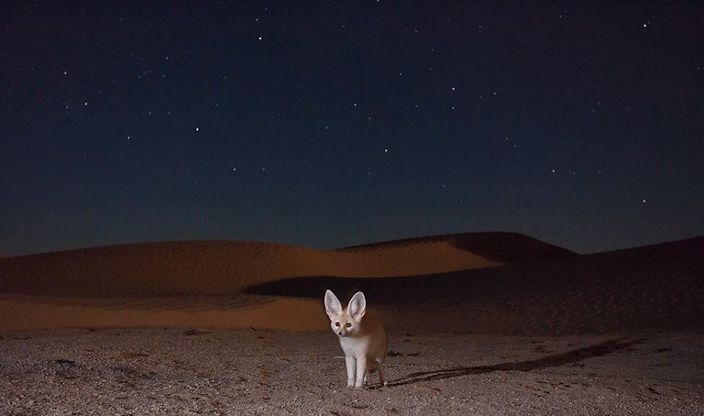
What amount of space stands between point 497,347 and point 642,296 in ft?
26.9

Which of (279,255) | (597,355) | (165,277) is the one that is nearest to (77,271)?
(165,277)

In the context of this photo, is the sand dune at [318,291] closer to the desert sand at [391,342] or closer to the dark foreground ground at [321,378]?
the desert sand at [391,342]

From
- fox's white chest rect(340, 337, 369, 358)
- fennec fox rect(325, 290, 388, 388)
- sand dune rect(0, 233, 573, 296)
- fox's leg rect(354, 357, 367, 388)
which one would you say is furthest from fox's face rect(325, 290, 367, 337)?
sand dune rect(0, 233, 573, 296)

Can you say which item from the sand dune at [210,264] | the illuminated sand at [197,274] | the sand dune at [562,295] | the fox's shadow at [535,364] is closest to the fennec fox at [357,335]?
the fox's shadow at [535,364]

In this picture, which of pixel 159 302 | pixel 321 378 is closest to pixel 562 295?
pixel 159 302

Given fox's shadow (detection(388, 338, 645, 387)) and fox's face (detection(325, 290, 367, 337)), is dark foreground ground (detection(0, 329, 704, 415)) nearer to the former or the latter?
fox's shadow (detection(388, 338, 645, 387))

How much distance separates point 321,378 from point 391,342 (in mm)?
5492

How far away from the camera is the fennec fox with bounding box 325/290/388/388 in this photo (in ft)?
20.2

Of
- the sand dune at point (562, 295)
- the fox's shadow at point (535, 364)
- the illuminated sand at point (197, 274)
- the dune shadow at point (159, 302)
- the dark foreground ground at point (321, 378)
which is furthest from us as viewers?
the sand dune at point (562, 295)

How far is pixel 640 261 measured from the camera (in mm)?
23391

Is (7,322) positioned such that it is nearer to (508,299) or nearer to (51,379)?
(51,379)

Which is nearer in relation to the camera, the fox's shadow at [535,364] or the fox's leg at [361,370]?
the fox's leg at [361,370]

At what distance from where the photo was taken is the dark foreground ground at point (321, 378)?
5.88 m

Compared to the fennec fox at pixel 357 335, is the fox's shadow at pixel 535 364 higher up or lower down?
lower down
